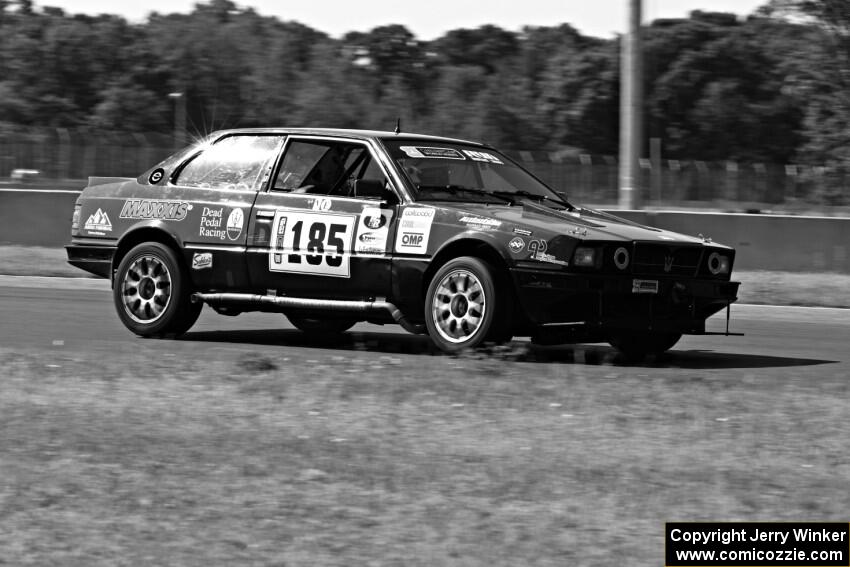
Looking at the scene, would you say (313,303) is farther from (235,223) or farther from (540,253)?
(540,253)

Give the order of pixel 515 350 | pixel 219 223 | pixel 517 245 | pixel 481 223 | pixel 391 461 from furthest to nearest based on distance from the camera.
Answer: pixel 219 223, pixel 515 350, pixel 481 223, pixel 517 245, pixel 391 461

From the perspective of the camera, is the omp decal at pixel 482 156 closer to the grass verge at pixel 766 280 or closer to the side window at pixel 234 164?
the side window at pixel 234 164

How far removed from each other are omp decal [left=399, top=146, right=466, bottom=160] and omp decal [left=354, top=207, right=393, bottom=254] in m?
0.58

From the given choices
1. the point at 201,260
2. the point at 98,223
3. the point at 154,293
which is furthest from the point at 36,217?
the point at 201,260

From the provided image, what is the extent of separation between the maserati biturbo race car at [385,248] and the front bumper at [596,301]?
0.01 metres

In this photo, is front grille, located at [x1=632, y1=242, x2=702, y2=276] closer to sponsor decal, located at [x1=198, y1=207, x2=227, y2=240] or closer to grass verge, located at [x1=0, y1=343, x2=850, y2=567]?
grass verge, located at [x1=0, y1=343, x2=850, y2=567]

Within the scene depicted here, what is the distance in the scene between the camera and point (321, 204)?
10.2 metres

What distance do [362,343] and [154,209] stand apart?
182 cm

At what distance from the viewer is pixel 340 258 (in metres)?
10.1

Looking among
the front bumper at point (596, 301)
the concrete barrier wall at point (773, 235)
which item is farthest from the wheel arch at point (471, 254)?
the concrete barrier wall at point (773, 235)

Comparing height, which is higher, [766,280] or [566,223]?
[566,223]

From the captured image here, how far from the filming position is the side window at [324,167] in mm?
10391

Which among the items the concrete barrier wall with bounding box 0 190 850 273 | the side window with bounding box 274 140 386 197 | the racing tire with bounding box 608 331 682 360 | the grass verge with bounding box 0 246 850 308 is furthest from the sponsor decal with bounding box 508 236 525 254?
the concrete barrier wall with bounding box 0 190 850 273

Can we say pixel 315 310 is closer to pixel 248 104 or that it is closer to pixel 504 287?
pixel 504 287
